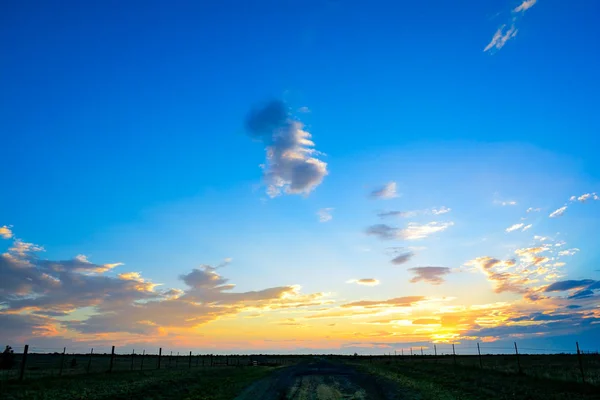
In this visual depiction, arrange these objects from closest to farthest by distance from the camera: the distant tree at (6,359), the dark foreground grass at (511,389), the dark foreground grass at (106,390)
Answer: the dark foreground grass at (106,390), the dark foreground grass at (511,389), the distant tree at (6,359)

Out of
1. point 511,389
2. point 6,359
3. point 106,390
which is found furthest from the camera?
point 6,359

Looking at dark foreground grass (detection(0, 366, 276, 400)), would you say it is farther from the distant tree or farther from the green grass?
the distant tree

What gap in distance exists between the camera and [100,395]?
2322 centimetres

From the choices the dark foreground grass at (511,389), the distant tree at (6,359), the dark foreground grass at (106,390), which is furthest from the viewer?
the distant tree at (6,359)

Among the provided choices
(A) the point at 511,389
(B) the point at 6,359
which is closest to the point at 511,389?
(A) the point at 511,389

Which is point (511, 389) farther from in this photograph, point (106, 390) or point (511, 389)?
point (106, 390)

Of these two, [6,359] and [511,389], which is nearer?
[511,389]

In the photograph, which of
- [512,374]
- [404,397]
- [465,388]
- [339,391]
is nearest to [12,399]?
[339,391]

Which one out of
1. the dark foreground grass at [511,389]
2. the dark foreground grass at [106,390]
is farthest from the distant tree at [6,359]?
the dark foreground grass at [511,389]

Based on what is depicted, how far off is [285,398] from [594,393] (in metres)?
18.7

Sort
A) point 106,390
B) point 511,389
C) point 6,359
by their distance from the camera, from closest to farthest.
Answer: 1. point 106,390
2. point 511,389
3. point 6,359

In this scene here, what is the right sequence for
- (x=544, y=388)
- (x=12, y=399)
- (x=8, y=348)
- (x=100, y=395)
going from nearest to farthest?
(x=12, y=399), (x=100, y=395), (x=544, y=388), (x=8, y=348)

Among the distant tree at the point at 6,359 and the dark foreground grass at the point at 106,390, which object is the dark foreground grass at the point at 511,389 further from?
the distant tree at the point at 6,359

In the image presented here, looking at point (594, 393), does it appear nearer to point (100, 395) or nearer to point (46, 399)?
point (100, 395)
